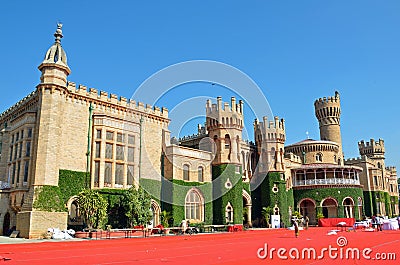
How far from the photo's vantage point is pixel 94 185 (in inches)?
1187

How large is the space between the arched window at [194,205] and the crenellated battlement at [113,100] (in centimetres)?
875

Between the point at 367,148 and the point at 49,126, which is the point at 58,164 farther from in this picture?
the point at 367,148

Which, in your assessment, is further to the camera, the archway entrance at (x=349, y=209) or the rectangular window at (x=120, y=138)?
the archway entrance at (x=349, y=209)

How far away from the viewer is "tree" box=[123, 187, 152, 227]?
29828 millimetres

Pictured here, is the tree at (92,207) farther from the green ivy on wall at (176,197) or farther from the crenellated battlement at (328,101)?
the crenellated battlement at (328,101)

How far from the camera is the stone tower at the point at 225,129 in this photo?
41.2 metres

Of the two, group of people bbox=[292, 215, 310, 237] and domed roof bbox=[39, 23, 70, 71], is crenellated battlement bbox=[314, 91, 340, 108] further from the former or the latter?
domed roof bbox=[39, 23, 70, 71]

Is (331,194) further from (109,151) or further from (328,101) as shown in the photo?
(109,151)

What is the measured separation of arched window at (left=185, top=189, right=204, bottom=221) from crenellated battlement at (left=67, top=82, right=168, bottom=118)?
8.75 metres

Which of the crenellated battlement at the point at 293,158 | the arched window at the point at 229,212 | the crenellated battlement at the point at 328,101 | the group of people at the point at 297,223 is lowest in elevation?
the group of people at the point at 297,223

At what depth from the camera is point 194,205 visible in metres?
37.3

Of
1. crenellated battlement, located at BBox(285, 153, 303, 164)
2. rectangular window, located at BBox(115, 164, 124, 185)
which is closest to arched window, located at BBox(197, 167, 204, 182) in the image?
rectangular window, located at BBox(115, 164, 124, 185)

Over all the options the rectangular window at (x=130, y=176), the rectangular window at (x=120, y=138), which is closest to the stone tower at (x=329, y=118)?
the rectangular window at (x=130, y=176)

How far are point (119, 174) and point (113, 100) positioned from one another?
22.6 feet
